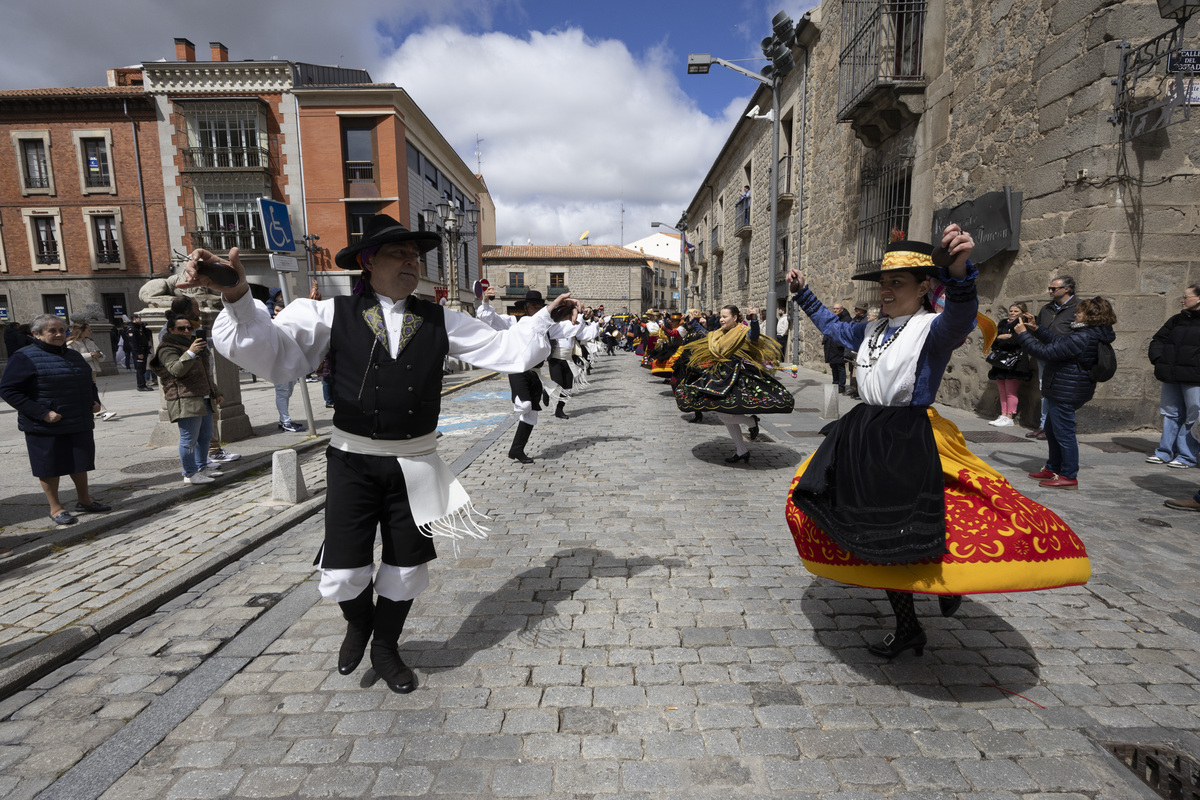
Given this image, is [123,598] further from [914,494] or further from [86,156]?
[86,156]

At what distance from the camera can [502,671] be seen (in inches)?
114

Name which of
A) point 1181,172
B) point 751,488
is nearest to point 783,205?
point 1181,172

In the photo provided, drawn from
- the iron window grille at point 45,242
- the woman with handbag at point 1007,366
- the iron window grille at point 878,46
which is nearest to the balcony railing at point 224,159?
the iron window grille at point 45,242

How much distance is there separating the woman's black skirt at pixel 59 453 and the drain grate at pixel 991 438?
9.72 metres

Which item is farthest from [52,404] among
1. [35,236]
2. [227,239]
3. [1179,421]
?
[35,236]

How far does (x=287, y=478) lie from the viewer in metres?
5.52

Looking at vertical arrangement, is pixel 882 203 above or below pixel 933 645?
above

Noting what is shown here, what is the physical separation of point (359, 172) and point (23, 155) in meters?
14.2

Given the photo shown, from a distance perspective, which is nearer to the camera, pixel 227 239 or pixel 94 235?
pixel 94 235

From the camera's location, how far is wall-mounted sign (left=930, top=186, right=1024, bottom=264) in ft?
28.7

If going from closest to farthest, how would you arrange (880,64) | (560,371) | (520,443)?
1. (520,443)
2. (560,371)
3. (880,64)

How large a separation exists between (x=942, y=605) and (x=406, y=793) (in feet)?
9.33

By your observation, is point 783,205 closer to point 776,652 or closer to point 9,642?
point 776,652

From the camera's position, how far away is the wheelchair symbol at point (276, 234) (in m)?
7.68
